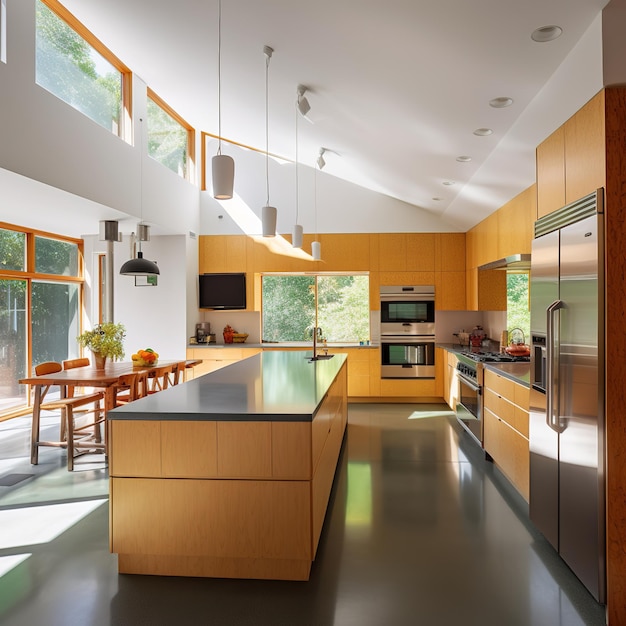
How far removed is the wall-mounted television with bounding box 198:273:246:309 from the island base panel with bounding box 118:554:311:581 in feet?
17.8

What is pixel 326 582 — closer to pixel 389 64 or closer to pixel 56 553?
pixel 56 553

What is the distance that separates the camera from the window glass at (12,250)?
6469mm

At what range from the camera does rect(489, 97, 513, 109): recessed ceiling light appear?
3367 millimetres

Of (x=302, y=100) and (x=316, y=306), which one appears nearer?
(x=302, y=100)

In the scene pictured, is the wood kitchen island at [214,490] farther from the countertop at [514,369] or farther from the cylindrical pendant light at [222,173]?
the countertop at [514,369]

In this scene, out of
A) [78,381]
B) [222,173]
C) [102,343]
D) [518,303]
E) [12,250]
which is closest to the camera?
[222,173]

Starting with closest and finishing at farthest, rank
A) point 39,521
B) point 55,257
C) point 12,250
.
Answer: point 39,521, point 12,250, point 55,257

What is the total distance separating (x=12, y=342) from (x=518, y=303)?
6.28 m

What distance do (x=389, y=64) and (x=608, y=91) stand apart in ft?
4.59

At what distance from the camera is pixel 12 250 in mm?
6625

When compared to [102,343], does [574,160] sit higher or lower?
higher

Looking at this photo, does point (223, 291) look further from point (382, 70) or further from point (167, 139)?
point (382, 70)

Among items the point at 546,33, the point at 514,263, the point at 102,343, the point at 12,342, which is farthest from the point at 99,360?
the point at 546,33

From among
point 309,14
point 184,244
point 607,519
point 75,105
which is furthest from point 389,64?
point 184,244
